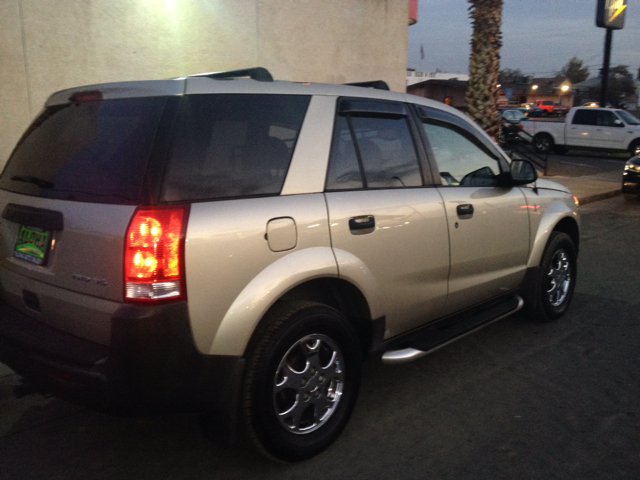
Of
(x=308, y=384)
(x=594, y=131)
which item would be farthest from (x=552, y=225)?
(x=594, y=131)

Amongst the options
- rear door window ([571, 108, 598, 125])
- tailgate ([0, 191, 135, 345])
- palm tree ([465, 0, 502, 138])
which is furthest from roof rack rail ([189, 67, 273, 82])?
rear door window ([571, 108, 598, 125])

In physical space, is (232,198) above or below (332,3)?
below

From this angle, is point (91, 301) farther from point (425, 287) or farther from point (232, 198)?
point (425, 287)

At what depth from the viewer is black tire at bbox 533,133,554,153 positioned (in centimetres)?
2259

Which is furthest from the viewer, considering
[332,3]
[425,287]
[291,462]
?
[332,3]

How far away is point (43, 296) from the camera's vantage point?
2.82 metres

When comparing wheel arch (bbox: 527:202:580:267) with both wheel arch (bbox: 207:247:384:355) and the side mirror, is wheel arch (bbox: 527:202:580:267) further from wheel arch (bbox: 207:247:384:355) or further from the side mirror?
wheel arch (bbox: 207:247:384:355)

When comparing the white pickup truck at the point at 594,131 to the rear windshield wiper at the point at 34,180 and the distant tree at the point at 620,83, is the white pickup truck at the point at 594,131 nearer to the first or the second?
the rear windshield wiper at the point at 34,180

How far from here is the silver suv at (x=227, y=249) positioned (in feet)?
8.23

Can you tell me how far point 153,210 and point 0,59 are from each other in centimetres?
624

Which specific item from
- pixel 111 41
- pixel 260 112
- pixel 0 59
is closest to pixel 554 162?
pixel 111 41

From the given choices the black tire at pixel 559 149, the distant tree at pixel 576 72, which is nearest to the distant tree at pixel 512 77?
the distant tree at pixel 576 72

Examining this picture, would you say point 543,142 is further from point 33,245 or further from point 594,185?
point 33,245

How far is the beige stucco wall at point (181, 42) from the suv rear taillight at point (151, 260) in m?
6.12
